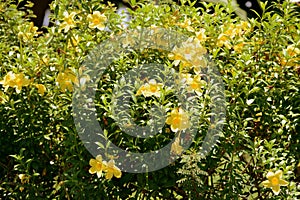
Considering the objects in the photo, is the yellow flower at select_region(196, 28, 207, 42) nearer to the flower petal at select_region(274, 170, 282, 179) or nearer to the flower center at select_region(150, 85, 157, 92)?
the flower center at select_region(150, 85, 157, 92)

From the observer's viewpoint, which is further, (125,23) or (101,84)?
(125,23)

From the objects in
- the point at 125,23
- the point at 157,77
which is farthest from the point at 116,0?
the point at 157,77

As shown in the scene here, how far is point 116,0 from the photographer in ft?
15.3

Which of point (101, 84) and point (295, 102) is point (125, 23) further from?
point (295, 102)

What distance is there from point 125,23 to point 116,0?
2.48 metres

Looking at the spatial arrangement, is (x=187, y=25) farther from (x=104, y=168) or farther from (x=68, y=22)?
(x=104, y=168)

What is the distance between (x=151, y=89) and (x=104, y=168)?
307mm

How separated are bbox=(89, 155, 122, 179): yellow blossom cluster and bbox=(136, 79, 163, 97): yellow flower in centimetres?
25

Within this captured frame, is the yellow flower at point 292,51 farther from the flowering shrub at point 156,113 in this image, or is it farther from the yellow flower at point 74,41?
the yellow flower at point 74,41

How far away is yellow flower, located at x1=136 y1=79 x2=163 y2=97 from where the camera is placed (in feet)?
6.18

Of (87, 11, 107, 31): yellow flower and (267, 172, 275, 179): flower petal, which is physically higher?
(87, 11, 107, 31): yellow flower

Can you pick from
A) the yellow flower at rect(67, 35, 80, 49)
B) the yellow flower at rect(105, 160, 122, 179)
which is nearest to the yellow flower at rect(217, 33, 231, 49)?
the yellow flower at rect(67, 35, 80, 49)

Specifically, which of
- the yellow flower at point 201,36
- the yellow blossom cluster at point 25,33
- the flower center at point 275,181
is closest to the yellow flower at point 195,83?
the yellow flower at point 201,36

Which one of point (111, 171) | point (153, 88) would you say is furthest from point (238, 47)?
point (111, 171)
